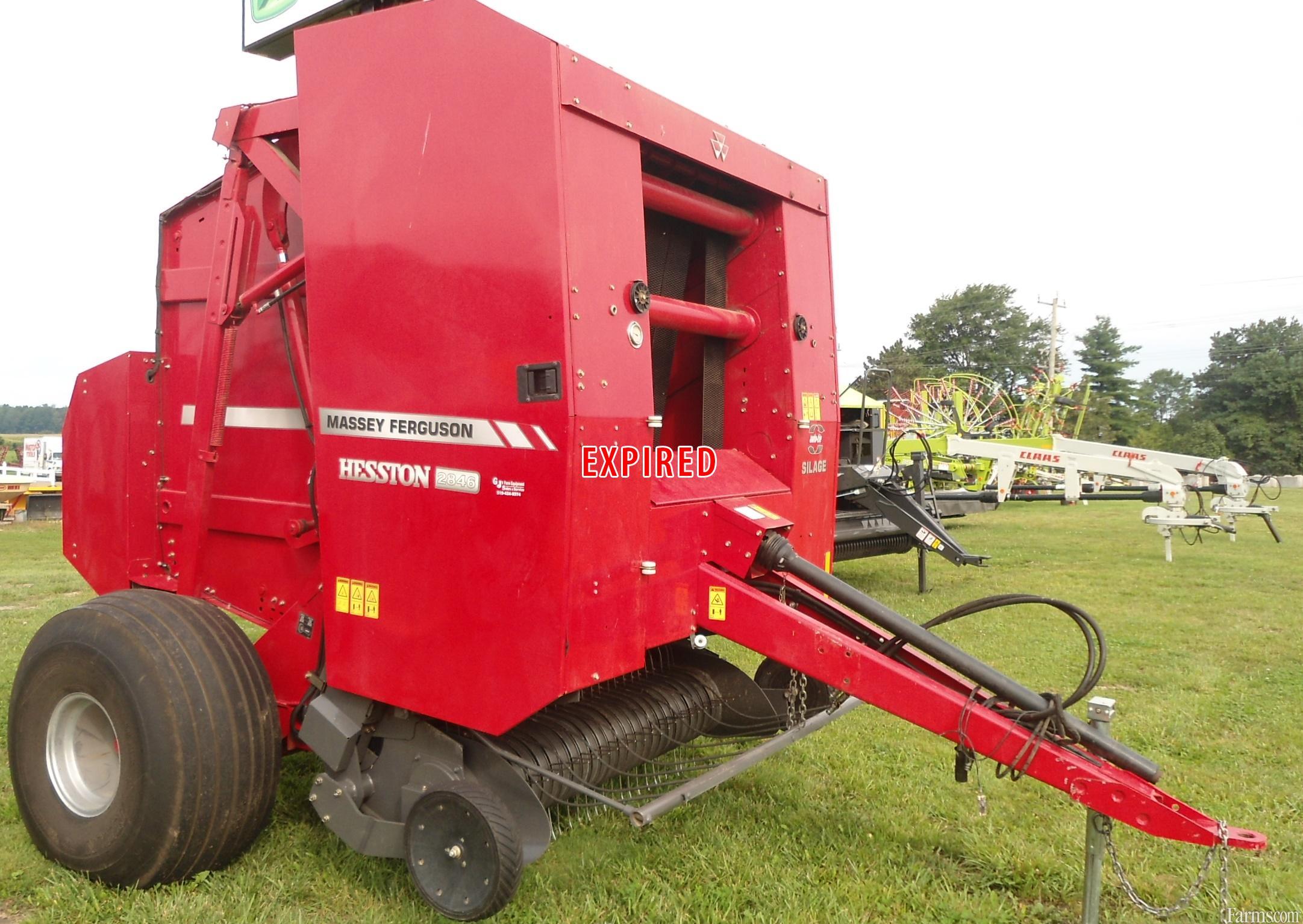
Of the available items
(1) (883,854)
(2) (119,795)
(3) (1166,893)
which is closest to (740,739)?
(1) (883,854)

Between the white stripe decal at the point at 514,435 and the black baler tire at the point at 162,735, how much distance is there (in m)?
1.27

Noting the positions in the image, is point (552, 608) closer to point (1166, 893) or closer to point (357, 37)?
point (357, 37)

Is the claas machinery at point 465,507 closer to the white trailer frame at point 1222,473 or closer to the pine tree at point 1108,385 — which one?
the white trailer frame at point 1222,473

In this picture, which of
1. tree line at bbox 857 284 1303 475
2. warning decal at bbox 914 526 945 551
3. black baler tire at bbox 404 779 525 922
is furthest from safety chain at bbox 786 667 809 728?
tree line at bbox 857 284 1303 475

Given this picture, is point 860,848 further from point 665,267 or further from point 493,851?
point 665,267

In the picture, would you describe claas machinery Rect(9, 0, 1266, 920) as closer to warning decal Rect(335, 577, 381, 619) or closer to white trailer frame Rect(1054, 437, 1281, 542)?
warning decal Rect(335, 577, 381, 619)

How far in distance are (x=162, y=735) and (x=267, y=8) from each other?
8.80ft

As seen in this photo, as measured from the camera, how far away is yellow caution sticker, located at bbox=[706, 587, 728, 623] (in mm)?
2852

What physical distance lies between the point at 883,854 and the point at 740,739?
1.01 m

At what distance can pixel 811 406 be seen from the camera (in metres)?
3.46

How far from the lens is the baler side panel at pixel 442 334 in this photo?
2365mm

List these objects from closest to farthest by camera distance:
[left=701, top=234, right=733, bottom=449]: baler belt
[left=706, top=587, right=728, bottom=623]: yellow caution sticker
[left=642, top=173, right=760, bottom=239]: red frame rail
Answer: [left=706, top=587, right=728, bottom=623]: yellow caution sticker → [left=642, top=173, right=760, bottom=239]: red frame rail → [left=701, top=234, right=733, bottom=449]: baler belt

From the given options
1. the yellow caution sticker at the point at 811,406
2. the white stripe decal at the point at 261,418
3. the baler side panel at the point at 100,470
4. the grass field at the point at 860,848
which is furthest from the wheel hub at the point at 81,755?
the yellow caution sticker at the point at 811,406

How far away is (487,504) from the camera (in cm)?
247
